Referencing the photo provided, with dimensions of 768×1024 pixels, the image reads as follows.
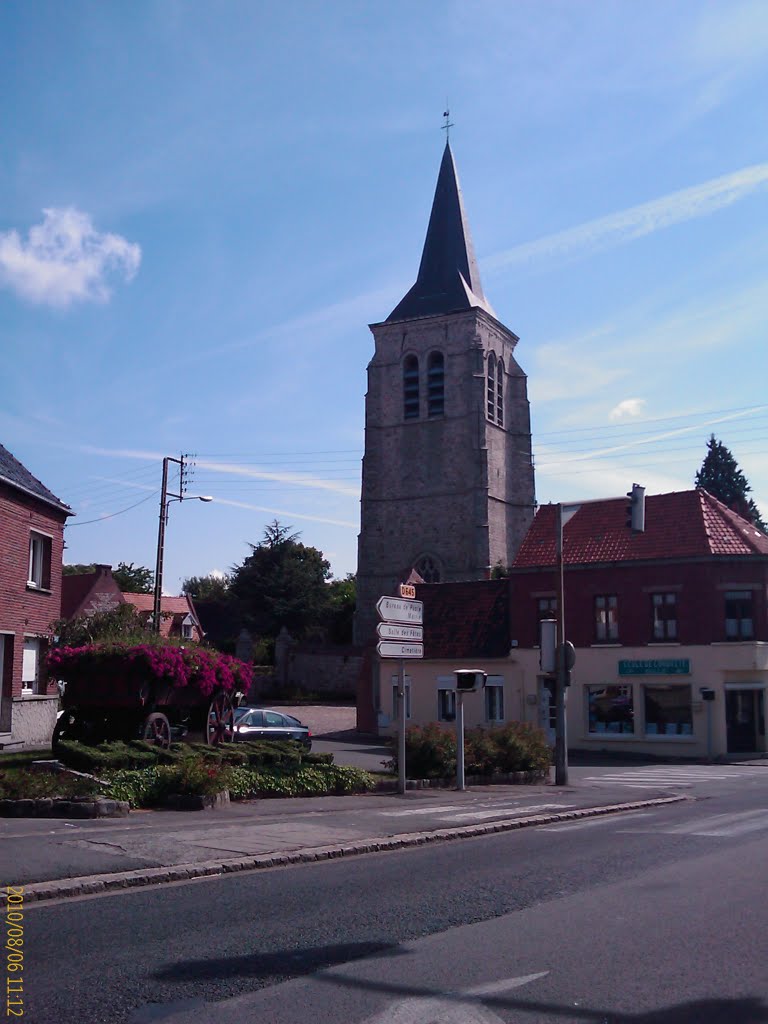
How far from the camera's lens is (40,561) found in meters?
26.0

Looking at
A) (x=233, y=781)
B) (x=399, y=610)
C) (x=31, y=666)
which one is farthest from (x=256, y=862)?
(x=31, y=666)

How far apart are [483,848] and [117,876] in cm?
456

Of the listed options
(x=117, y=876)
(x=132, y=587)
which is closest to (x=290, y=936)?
(x=117, y=876)

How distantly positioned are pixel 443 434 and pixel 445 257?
1310 cm

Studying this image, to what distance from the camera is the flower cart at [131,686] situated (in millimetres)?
16484

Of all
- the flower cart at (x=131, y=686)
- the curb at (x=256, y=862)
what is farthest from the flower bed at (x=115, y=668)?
the curb at (x=256, y=862)

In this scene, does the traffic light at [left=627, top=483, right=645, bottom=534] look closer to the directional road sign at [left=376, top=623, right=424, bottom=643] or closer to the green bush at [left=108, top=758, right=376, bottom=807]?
the directional road sign at [left=376, top=623, right=424, bottom=643]

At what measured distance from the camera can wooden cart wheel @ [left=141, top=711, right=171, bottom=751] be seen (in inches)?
661

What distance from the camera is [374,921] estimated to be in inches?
299

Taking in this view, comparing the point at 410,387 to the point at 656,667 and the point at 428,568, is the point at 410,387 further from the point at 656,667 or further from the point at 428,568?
the point at 656,667

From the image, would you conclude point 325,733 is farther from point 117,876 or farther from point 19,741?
point 117,876

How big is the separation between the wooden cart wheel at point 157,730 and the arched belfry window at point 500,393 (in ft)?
183

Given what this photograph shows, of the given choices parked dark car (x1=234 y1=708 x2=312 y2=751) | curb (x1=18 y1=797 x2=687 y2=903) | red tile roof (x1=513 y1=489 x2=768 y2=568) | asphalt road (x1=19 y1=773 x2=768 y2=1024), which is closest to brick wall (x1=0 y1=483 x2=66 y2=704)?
parked dark car (x1=234 y1=708 x2=312 y2=751)

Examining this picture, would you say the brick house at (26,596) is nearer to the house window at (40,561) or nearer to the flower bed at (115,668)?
the house window at (40,561)
